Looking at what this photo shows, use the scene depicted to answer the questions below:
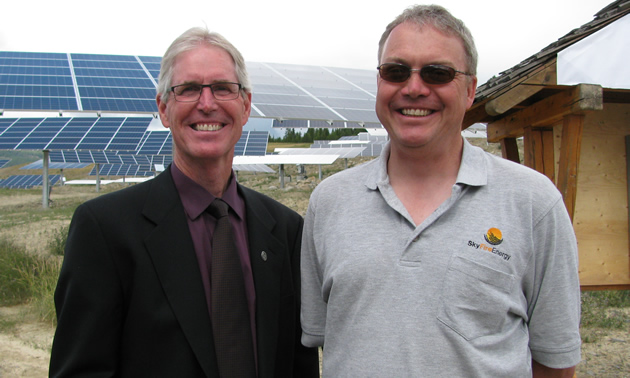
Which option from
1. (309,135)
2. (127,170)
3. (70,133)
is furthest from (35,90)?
(309,135)

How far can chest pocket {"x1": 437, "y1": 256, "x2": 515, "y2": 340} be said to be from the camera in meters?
1.78

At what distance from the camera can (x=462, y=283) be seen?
180cm

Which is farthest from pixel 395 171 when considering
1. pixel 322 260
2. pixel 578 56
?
pixel 578 56

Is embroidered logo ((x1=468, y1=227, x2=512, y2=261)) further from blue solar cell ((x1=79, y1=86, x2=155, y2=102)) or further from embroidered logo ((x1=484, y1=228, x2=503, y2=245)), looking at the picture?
blue solar cell ((x1=79, y1=86, x2=155, y2=102))

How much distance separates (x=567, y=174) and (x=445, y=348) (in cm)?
305

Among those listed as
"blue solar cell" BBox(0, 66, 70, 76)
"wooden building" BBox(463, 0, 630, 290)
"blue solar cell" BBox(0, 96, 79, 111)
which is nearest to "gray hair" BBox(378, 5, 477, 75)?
"wooden building" BBox(463, 0, 630, 290)

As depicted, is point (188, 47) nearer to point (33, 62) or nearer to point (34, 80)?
point (34, 80)

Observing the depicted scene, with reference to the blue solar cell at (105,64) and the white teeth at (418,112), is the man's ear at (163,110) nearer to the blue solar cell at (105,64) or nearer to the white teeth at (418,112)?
the white teeth at (418,112)

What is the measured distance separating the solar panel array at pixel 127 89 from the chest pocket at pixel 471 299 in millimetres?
15329

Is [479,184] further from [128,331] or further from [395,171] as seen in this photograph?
[128,331]

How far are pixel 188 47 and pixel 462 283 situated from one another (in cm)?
163

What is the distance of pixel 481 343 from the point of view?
178cm

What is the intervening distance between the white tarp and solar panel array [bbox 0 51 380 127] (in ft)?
43.9

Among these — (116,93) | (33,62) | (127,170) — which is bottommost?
(127,170)
